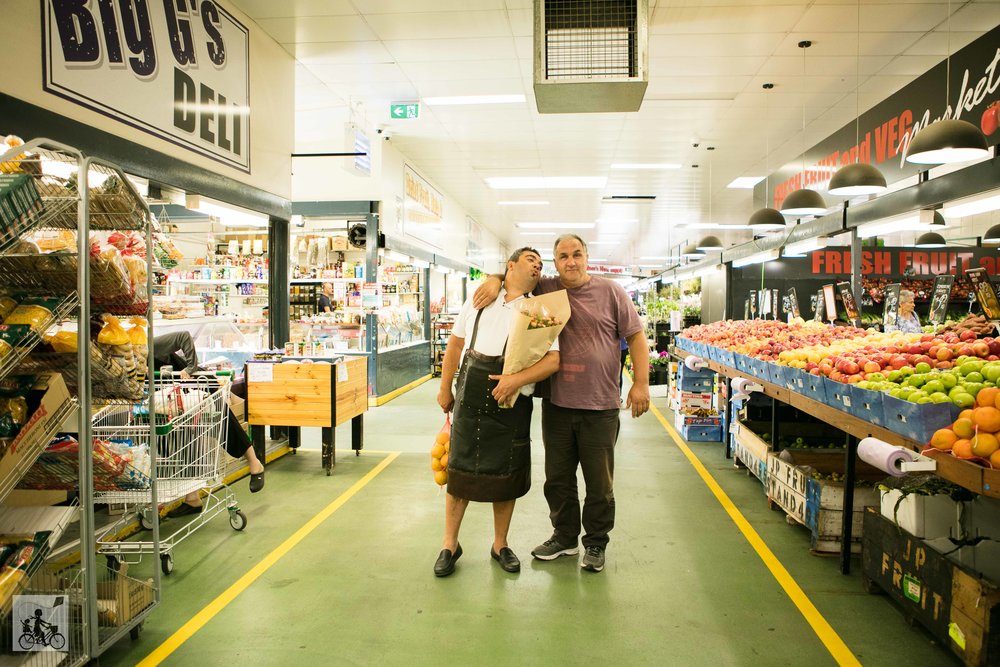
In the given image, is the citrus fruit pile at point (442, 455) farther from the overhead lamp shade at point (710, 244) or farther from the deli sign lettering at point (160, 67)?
the overhead lamp shade at point (710, 244)

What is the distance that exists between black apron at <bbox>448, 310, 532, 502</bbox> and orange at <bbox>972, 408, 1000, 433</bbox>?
6.29 feet

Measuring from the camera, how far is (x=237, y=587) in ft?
10.8

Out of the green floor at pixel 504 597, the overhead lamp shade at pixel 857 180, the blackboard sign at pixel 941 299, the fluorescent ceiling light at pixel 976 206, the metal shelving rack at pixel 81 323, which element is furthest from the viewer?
the blackboard sign at pixel 941 299

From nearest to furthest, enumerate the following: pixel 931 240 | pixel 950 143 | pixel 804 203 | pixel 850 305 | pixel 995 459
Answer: pixel 995 459, pixel 950 143, pixel 804 203, pixel 850 305, pixel 931 240

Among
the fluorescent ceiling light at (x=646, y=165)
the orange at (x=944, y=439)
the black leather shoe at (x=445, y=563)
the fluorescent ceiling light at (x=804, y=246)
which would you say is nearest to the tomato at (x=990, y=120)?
the fluorescent ceiling light at (x=804, y=246)

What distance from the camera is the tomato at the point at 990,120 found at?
4617 millimetres

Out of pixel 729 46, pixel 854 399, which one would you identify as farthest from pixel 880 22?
pixel 854 399

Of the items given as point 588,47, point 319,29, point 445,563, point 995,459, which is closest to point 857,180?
point 588,47

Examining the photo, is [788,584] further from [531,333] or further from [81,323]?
[81,323]

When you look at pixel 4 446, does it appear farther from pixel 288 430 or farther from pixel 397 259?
pixel 397 259

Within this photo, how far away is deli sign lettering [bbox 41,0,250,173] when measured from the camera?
3727 mm

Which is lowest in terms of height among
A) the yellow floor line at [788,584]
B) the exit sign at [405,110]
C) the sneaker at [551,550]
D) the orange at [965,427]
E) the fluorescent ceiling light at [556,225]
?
the yellow floor line at [788,584]

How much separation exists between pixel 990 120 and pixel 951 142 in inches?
53.1

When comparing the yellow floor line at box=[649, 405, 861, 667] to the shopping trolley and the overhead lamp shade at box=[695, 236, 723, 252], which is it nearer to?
the shopping trolley
